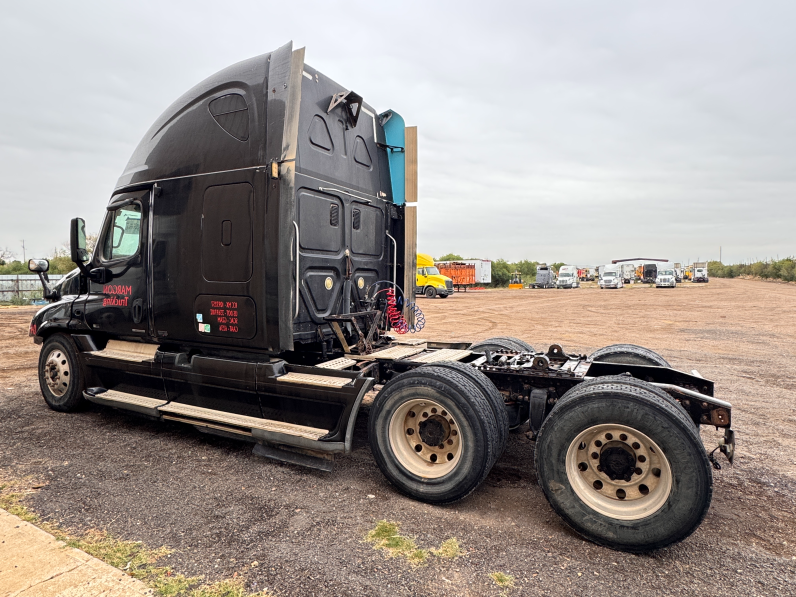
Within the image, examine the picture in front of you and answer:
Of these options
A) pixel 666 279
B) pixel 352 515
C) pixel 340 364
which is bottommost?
pixel 352 515

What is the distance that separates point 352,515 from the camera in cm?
352

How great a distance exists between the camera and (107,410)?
6.27 meters

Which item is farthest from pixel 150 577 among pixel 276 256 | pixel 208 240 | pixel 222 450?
pixel 208 240

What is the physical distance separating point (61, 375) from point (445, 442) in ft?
16.6

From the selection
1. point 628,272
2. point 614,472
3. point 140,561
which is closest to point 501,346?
point 614,472

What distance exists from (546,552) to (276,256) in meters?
3.12

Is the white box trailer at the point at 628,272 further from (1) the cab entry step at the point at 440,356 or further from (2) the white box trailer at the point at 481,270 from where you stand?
(1) the cab entry step at the point at 440,356

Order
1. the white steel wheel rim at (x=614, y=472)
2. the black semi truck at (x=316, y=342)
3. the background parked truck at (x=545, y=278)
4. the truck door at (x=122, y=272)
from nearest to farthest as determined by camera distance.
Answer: the white steel wheel rim at (x=614, y=472) → the black semi truck at (x=316, y=342) → the truck door at (x=122, y=272) → the background parked truck at (x=545, y=278)

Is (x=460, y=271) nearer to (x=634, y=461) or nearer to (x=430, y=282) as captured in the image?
(x=430, y=282)

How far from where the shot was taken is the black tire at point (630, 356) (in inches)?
186

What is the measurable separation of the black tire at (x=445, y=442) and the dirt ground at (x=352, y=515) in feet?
0.53

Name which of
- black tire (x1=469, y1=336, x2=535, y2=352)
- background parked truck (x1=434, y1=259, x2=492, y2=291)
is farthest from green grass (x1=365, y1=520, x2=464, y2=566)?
background parked truck (x1=434, y1=259, x2=492, y2=291)

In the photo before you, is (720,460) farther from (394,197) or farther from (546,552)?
(394,197)

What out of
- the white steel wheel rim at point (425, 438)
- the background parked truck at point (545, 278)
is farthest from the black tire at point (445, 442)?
the background parked truck at point (545, 278)
